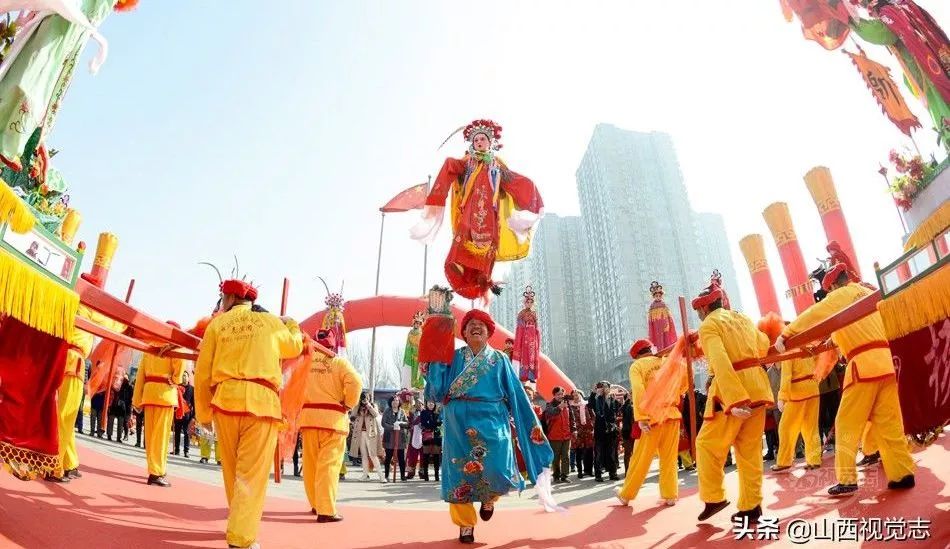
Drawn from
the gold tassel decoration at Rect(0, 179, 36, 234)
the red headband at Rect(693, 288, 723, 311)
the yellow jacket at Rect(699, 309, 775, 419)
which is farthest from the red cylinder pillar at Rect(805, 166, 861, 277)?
the gold tassel decoration at Rect(0, 179, 36, 234)

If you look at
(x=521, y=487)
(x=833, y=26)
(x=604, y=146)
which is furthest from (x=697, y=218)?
(x=521, y=487)

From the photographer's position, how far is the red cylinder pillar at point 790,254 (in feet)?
36.1

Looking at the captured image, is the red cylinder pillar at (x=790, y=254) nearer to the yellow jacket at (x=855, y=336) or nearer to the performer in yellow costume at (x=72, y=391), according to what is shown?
the yellow jacket at (x=855, y=336)

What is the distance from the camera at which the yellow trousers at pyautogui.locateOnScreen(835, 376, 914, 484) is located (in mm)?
3738

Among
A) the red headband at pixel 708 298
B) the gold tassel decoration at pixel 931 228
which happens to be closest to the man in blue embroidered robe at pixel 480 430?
the red headband at pixel 708 298

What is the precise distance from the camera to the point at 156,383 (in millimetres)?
5910

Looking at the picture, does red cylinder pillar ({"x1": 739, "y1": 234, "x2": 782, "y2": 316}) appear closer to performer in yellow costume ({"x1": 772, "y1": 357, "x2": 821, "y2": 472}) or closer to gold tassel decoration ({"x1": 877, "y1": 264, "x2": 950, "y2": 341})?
performer in yellow costume ({"x1": 772, "y1": 357, "x2": 821, "y2": 472})

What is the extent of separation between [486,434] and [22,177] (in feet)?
12.2

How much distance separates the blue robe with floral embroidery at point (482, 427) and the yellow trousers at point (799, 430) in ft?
10.1

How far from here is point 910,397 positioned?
9.16 feet

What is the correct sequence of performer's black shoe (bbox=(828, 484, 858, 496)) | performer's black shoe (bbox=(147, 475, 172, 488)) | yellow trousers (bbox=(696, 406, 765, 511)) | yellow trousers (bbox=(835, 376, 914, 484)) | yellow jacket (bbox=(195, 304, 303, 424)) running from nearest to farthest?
1. yellow jacket (bbox=(195, 304, 303, 424))
2. yellow trousers (bbox=(835, 376, 914, 484))
3. yellow trousers (bbox=(696, 406, 765, 511))
4. performer's black shoe (bbox=(828, 484, 858, 496))
5. performer's black shoe (bbox=(147, 475, 172, 488))

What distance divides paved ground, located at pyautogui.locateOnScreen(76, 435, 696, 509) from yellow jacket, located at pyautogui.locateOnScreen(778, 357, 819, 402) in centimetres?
162

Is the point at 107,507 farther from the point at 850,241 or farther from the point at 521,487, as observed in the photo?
the point at 850,241

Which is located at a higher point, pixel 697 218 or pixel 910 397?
pixel 697 218
